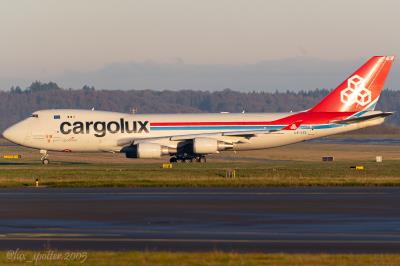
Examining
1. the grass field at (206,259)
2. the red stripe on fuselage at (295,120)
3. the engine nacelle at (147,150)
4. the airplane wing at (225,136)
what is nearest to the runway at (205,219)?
the grass field at (206,259)

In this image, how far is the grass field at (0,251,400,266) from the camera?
18675mm

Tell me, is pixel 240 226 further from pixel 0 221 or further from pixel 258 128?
pixel 258 128

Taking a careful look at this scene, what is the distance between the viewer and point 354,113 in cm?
6650

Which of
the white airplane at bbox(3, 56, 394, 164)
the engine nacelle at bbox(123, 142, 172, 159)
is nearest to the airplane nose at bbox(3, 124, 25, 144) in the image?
the white airplane at bbox(3, 56, 394, 164)

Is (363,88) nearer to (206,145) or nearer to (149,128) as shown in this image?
(206,145)

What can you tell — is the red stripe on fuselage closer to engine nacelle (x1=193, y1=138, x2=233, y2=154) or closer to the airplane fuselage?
the airplane fuselage

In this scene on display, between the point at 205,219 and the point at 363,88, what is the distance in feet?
136

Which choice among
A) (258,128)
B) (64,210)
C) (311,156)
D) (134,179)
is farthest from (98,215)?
(311,156)

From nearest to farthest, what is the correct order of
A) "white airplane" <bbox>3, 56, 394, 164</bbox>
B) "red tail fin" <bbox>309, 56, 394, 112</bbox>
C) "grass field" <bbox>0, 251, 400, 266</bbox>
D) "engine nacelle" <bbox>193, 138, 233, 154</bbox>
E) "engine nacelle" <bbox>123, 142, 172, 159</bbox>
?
"grass field" <bbox>0, 251, 400, 266</bbox> < "engine nacelle" <bbox>123, 142, 172, 159</bbox> < "engine nacelle" <bbox>193, 138, 233, 154</bbox> < "white airplane" <bbox>3, 56, 394, 164</bbox> < "red tail fin" <bbox>309, 56, 394, 112</bbox>

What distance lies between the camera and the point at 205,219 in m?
27.5

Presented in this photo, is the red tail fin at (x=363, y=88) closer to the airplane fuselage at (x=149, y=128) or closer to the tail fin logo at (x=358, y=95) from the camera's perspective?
the tail fin logo at (x=358, y=95)

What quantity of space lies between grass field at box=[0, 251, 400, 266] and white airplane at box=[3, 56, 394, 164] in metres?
44.7

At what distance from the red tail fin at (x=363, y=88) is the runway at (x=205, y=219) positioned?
28087 mm

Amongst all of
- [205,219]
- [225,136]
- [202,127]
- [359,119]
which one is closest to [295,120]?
[359,119]
